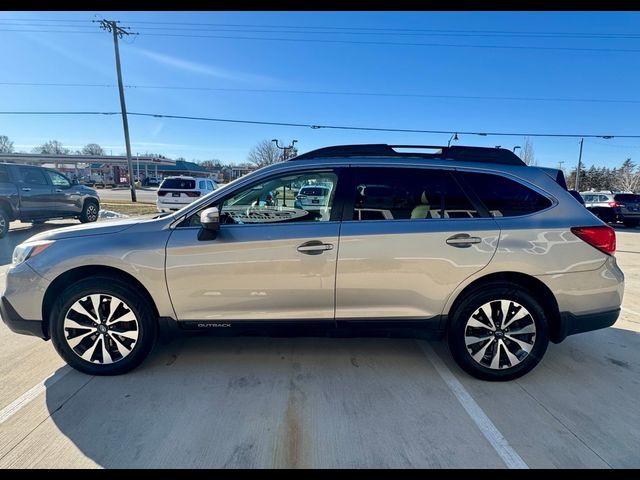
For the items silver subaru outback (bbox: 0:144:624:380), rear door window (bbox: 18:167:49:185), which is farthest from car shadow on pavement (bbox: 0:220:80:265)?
silver subaru outback (bbox: 0:144:624:380)

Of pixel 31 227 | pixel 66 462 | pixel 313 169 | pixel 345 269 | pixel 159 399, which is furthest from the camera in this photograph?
pixel 31 227

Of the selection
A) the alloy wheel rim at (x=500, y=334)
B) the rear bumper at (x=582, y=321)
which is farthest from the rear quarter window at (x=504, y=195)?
the rear bumper at (x=582, y=321)

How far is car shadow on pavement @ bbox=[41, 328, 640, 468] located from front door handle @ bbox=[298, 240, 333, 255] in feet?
3.57

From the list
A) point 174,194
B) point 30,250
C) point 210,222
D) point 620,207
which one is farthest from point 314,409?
point 620,207

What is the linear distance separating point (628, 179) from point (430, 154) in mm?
81890

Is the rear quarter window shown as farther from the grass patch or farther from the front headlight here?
the grass patch

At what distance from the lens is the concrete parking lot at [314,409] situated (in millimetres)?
2121

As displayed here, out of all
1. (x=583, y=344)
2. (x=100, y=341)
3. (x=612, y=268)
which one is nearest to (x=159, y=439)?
(x=100, y=341)

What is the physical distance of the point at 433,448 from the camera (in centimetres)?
218

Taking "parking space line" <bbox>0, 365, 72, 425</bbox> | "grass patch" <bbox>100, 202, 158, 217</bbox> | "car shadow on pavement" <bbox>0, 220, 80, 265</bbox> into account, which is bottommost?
"parking space line" <bbox>0, 365, 72, 425</bbox>

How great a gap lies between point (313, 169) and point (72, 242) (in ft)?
6.83

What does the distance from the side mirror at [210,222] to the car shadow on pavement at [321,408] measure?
121 cm

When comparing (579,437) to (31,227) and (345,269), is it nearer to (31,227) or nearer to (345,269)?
(345,269)

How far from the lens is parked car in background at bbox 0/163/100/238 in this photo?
894 centimetres
